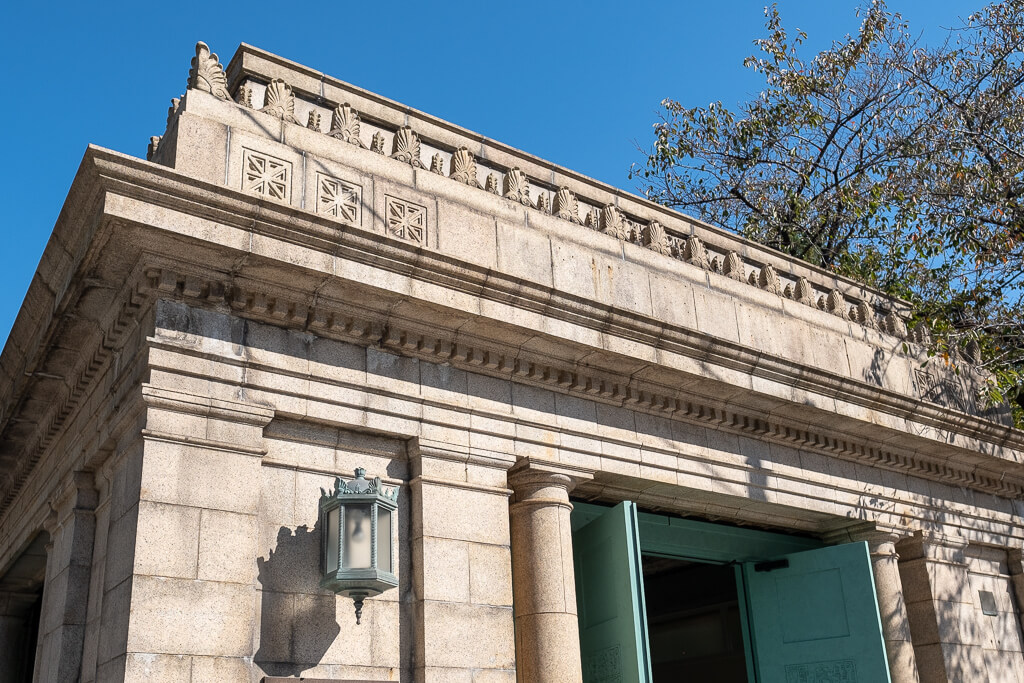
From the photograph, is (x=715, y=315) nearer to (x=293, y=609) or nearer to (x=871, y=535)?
(x=871, y=535)

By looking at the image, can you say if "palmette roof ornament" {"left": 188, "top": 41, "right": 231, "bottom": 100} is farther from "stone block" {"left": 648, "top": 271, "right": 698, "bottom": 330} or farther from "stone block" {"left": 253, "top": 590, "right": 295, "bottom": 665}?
"stone block" {"left": 648, "top": 271, "right": 698, "bottom": 330}

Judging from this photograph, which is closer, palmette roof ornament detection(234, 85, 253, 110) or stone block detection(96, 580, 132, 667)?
stone block detection(96, 580, 132, 667)

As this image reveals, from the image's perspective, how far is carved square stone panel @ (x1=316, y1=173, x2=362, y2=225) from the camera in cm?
820

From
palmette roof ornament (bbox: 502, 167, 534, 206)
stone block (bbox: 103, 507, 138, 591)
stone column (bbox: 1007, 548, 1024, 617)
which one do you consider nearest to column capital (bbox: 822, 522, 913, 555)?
stone column (bbox: 1007, 548, 1024, 617)

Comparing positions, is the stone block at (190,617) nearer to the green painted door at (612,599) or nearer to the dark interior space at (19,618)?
the green painted door at (612,599)

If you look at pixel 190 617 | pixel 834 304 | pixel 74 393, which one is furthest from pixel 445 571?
pixel 834 304

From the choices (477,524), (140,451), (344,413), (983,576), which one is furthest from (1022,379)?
(140,451)

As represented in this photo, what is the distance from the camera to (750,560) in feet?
37.9

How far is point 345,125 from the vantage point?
8.69m

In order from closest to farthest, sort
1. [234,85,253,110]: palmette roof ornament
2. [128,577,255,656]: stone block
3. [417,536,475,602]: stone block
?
1. [128,577,255,656]: stone block
2. [417,536,475,602]: stone block
3. [234,85,253,110]: palmette roof ornament

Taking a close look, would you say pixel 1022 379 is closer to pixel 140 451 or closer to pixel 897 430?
pixel 897 430

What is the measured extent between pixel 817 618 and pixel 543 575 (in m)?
4.26

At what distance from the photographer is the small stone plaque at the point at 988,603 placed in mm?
12359

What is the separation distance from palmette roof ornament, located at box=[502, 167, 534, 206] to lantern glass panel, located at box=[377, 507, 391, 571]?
3.56 m
